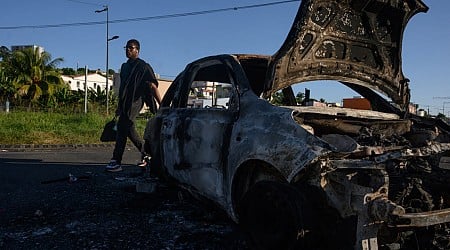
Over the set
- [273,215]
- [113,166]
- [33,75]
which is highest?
[33,75]

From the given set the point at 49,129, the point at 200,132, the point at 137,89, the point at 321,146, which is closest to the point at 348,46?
the point at 200,132

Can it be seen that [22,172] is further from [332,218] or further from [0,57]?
[0,57]

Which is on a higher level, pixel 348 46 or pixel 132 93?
pixel 348 46

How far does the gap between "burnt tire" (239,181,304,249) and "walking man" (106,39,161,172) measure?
3613mm

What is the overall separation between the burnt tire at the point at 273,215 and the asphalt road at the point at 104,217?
0.62 meters

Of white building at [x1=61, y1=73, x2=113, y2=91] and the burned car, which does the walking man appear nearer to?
the burned car

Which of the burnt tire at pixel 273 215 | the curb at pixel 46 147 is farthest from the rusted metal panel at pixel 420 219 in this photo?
the curb at pixel 46 147

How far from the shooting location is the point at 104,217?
4.05 meters

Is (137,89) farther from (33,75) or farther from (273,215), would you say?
(33,75)

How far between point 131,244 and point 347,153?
1920mm

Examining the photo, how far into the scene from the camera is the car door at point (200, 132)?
10.6 feet

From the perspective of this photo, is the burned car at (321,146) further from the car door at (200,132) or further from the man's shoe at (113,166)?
the man's shoe at (113,166)

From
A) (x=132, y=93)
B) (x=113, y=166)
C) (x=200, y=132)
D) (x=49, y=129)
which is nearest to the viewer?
(x=200, y=132)

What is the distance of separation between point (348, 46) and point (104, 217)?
2.86 metres
